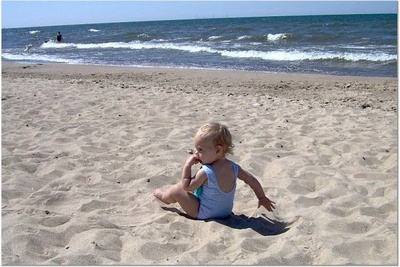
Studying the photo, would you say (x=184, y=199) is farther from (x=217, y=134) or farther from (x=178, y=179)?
(x=178, y=179)

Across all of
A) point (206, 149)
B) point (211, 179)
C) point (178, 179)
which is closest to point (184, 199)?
point (211, 179)

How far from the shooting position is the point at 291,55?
16453mm

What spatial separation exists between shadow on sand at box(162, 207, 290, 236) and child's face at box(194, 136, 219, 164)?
45cm

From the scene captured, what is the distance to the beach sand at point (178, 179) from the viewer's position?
2.62 meters

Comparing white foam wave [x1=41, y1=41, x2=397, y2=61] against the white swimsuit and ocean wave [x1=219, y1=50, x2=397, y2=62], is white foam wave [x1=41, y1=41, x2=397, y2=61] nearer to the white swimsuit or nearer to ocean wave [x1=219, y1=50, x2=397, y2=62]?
ocean wave [x1=219, y1=50, x2=397, y2=62]

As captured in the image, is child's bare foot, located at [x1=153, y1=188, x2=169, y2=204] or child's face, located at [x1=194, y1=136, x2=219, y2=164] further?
child's bare foot, located at [x1=153, y1=188, x2=169, y2=204]

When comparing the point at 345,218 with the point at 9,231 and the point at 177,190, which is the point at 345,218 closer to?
the point at 177,190

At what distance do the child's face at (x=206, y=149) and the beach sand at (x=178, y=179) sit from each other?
458 millimetres

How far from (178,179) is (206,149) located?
975mm

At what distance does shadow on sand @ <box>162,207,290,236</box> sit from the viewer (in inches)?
117

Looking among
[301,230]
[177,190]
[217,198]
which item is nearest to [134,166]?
[177,190]

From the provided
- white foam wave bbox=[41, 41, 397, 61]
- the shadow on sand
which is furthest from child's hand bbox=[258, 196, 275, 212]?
white foam wave bbox=[41, 41, 397, 61]

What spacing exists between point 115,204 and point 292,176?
5.27 feet

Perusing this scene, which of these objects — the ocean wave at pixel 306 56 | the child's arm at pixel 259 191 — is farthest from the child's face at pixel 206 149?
the ocean wave at pixel 306 56
